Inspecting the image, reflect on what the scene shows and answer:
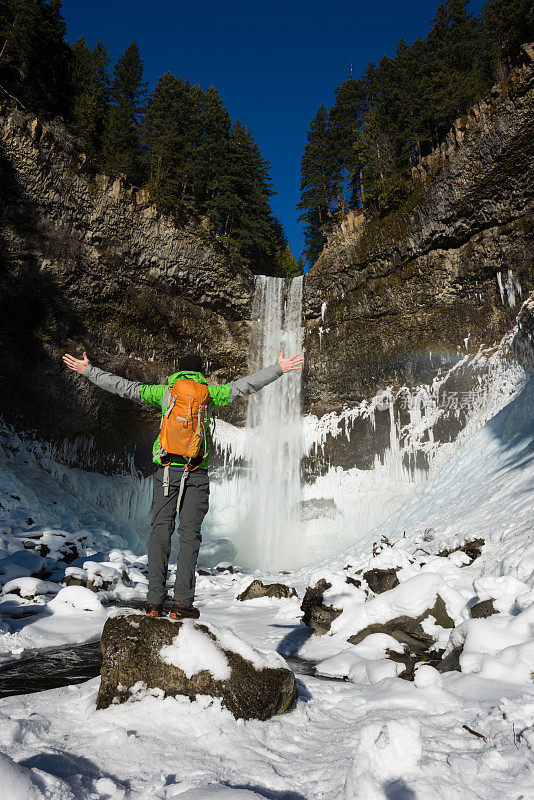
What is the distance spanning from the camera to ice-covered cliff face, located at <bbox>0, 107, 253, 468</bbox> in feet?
60.2

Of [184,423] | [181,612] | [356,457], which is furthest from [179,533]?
[356,457]

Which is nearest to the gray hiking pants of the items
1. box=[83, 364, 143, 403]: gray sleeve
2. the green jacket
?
the green jacket

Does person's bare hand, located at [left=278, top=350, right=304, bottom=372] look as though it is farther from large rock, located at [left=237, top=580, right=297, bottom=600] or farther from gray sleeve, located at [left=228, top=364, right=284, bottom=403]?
large rock, located at [left=237, top=580, right=297, bottom=600]

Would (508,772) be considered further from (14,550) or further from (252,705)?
(14,550)

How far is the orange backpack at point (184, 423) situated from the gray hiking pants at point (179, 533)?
169 millimetres

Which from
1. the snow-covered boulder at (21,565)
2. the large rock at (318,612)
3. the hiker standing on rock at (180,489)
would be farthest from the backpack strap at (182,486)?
the snow-covered boulder at (21,565)

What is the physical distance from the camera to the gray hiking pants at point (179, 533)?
357 centimetres

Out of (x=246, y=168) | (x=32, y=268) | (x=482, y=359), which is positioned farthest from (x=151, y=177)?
(x=482, y=359)

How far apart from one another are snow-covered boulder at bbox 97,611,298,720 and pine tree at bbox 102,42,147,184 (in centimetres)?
2162

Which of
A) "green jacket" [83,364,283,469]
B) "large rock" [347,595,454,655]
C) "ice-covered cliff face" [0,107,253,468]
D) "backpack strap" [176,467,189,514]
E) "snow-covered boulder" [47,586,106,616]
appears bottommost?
"snow-covered boulder" [47,586,106,616]

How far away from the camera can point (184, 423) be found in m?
3.75

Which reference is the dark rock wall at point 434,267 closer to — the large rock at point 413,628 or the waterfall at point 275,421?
the waterfall at point 275,421

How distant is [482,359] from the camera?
17594mm

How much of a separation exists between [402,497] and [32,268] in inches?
725
